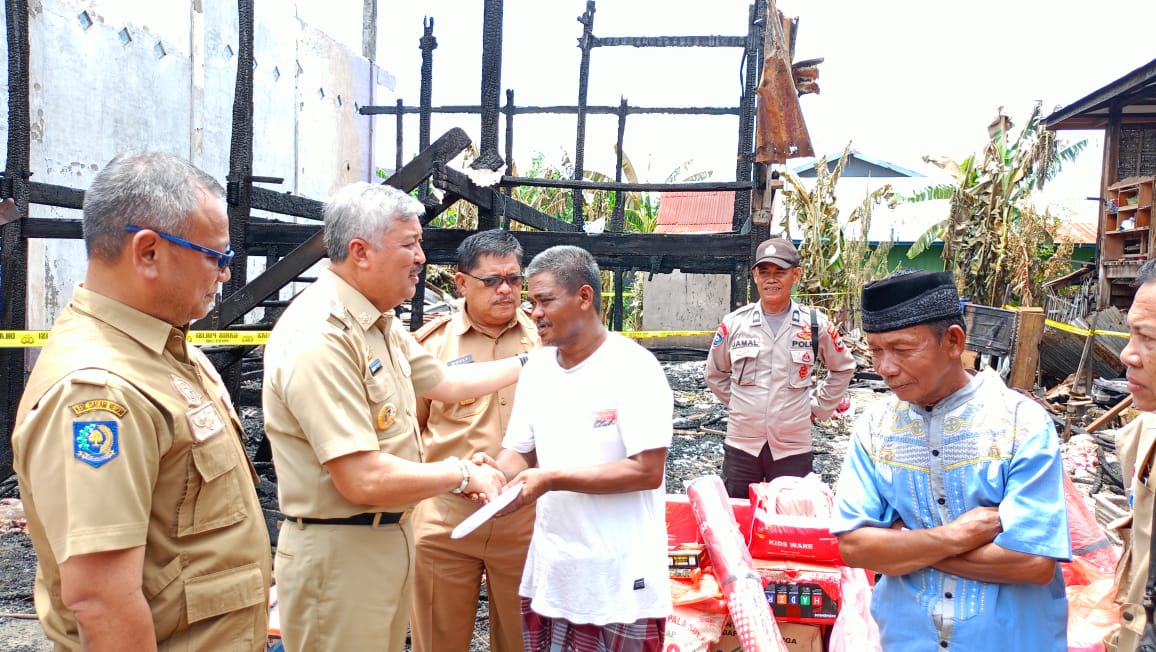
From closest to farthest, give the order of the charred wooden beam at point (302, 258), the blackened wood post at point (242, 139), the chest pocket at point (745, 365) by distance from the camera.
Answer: the charred wooden beam at point (302, 258) → the chest pocket at point (745, 365) → the blackened wood post at point (242, 139)

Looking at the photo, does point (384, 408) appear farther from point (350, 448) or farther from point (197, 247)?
point (197, 247)

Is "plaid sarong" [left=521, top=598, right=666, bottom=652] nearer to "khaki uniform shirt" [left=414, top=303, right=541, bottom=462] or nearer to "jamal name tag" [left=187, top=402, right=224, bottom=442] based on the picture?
"khaki uniform shirt" [left=414, top=303, right=541, bottom=462]

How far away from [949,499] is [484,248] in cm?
217

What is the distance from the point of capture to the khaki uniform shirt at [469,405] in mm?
3287

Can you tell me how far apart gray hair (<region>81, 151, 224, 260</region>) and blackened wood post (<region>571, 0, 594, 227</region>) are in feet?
19.7

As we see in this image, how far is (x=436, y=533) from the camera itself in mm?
3127

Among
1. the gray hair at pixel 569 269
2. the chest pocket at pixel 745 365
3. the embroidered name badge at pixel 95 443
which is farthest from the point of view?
the chest pocket at pixel 745 365

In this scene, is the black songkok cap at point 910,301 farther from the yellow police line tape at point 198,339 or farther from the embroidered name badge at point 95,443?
the yellow police line tape at point 198,339

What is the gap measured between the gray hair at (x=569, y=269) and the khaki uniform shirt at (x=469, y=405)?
84 centimetres

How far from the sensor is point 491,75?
17.0 feet

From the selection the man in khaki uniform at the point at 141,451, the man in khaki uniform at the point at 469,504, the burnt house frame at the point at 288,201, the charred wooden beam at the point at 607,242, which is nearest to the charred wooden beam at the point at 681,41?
the burnt house frame at the point at 288,201

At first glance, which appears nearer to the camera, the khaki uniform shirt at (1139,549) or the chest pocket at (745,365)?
the khaki uniform shirt at (1139,549)

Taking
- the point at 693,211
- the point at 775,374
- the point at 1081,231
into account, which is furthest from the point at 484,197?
the point at 1081,231

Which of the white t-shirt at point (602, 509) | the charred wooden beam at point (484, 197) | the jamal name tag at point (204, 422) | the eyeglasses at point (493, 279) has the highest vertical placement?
the charred wooden beam at point (484, 197)
